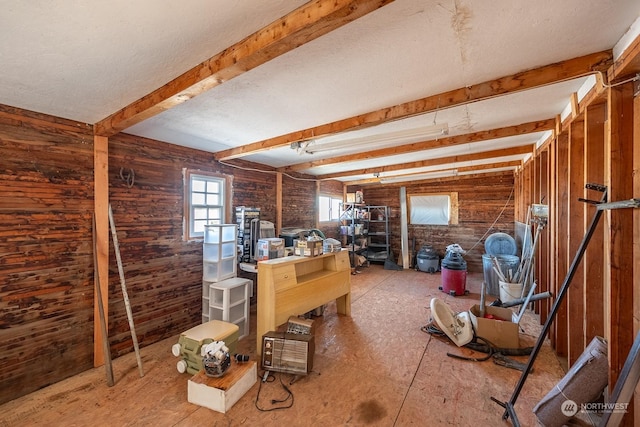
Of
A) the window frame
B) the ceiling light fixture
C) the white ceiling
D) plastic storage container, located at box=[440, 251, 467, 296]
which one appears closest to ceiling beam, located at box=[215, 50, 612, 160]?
the white ceiling

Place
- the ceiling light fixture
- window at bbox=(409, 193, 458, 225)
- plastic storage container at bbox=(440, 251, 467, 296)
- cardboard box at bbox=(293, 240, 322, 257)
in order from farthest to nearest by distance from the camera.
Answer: window at bbox=(409, 193, 458, 225), plastic storage container at bbox=(440, 251, 467, 296), cardboard box at bbox=(293, 240, 322, 257), the ceiling light fixture

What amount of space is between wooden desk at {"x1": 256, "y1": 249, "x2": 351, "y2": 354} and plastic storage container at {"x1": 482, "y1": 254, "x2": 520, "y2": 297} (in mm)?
3102

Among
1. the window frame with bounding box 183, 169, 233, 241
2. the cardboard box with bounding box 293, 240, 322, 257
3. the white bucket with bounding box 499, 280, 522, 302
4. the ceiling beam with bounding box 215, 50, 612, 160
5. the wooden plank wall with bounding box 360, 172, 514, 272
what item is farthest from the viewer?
the wooden plank wall with bounding box 360, 172, 514, 272

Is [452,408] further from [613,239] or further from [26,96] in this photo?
[26,96]

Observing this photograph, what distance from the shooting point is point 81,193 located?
2555 mm

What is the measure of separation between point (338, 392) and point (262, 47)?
259 centimetres

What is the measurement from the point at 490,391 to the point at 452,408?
A: 467mm

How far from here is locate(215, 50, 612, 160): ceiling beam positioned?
5.51 feet

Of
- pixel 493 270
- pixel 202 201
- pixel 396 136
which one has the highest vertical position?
pixel 396 136

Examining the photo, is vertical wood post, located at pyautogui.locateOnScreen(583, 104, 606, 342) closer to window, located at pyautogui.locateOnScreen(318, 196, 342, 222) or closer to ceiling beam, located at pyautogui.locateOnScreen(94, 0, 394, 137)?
ceiling beam, located at pyautogui.locateOnScreen(94, 0, 394, 137)

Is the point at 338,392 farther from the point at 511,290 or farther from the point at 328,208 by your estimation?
the point at 328,208

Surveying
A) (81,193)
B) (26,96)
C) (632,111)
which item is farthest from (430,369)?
(26,96)

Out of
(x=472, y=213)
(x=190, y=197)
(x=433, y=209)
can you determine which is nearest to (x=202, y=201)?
(x=190, y=197)

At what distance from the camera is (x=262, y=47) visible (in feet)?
4.34
